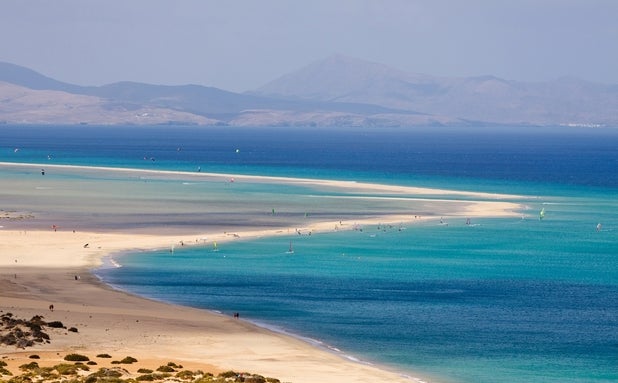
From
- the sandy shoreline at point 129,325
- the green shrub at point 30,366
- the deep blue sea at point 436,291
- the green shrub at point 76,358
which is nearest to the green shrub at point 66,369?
the green shrub at point 30,366

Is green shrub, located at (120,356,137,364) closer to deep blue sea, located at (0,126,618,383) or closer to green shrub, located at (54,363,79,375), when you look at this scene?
green shrub, located at (54,363,79,375)

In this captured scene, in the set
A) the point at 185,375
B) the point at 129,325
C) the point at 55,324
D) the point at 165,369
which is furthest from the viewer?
the point at 129,325

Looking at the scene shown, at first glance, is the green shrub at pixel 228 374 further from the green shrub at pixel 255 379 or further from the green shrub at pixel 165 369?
the green shrub at pixel 165 369

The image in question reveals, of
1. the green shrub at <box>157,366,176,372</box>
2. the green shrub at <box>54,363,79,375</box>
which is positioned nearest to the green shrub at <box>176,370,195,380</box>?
the green shrub at <box>157,366,176,372</box>

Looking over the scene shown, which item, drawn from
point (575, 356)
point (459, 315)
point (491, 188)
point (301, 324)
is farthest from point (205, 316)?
point (491, 188)

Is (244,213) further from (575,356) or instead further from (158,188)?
(575,356)

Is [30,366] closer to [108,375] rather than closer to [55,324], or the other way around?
[108,375]

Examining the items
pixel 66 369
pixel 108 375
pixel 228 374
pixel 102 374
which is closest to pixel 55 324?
pixel 66 369

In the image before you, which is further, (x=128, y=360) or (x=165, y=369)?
(x=128, y=360)

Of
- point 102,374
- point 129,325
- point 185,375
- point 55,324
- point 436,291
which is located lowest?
point 185,375
